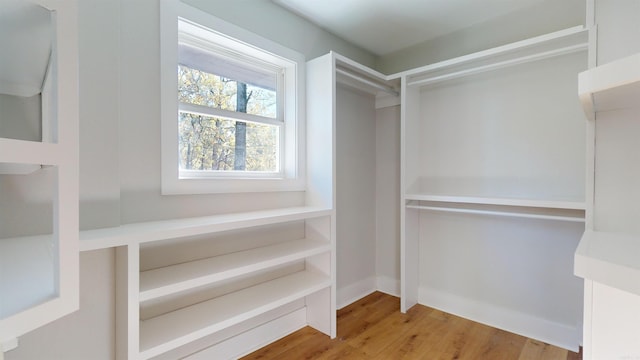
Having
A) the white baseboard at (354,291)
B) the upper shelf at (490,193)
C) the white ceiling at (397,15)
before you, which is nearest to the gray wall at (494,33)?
the white ceiling at (397,15)

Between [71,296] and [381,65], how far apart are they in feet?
10.1

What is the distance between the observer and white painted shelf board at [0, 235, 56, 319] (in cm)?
51

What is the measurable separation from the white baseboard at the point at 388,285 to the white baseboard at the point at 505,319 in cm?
25

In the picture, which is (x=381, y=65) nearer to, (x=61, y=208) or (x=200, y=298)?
(x=200, y=298)

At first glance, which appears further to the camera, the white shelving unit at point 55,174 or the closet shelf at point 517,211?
Result: the closet shelf at point 517,211

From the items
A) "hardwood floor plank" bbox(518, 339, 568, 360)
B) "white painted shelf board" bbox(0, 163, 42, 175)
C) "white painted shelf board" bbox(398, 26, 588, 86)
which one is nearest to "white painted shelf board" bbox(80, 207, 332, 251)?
"white painted shelf board" bbox(0, 163, 42, 175)

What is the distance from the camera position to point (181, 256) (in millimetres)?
1634

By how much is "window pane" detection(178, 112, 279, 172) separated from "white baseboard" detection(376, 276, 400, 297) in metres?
1.66

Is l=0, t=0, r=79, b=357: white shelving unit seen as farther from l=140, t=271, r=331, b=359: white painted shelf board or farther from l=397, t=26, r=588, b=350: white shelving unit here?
l=397, t=26, r=588, b=350: white shelving unit

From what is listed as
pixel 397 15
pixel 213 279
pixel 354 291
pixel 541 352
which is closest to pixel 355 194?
pixel 354 291

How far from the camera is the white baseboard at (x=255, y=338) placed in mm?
1765

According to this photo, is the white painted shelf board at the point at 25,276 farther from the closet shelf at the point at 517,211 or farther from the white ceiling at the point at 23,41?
the closet shelf at the point at 517,211

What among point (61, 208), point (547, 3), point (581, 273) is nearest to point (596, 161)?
point (581, 273)

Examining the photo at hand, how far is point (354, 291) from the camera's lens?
110 inches
